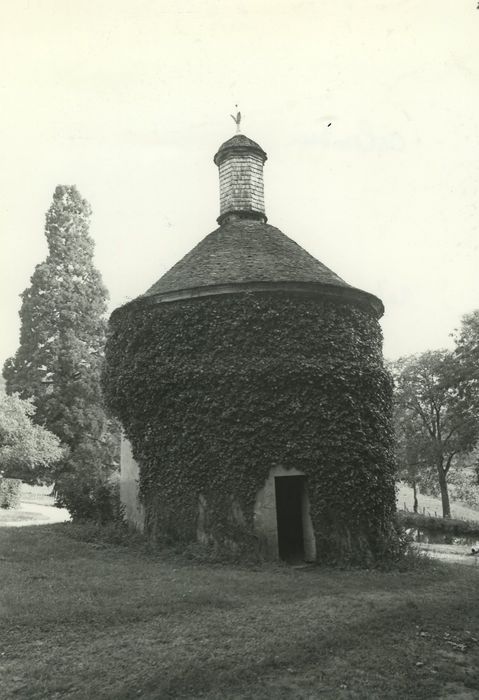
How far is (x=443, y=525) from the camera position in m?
30.6

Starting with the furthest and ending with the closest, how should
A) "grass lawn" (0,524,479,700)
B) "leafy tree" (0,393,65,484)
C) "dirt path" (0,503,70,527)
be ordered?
"leafy tree" (0,393,65,484) → "dirt path" (0,503,70,527) → "grass lawn" (0,524,479,700)

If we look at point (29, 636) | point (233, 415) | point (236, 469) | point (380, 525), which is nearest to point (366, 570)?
point (380, 525)

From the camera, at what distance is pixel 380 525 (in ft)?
45.3

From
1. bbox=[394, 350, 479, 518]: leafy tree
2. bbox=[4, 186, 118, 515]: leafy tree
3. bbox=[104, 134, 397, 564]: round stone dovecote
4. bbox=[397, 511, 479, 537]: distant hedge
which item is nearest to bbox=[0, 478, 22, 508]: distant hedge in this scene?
bbox=[4, 186, 118, 515]: leafy tree

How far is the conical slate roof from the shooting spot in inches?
556

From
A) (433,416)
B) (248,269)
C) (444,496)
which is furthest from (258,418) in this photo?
(433,416)

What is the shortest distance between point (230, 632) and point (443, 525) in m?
26.0

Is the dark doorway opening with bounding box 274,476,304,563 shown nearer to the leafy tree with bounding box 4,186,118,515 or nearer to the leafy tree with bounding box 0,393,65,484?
the leafy tree with bounding box 0,393,65,484

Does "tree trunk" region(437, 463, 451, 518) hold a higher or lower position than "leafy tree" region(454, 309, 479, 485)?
lower

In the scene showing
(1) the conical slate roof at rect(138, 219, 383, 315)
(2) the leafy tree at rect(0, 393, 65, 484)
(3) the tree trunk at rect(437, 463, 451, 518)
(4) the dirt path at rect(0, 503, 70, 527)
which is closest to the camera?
(1) the conical slate roof at rect(138, 219, 383, 315)

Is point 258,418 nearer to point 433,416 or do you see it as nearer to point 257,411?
point 257,411

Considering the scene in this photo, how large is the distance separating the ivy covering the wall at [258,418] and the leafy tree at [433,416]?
19286 mm

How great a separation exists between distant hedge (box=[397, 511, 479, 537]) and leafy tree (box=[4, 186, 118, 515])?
54.6 feet

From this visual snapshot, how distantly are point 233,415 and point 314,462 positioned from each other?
215cm
